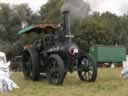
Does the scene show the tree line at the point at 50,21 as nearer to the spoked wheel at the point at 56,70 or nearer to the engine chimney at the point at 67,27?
the engine chimney at the point at 67,27


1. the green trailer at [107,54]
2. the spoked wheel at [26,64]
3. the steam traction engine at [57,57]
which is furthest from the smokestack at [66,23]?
the green trailer at [107,54]

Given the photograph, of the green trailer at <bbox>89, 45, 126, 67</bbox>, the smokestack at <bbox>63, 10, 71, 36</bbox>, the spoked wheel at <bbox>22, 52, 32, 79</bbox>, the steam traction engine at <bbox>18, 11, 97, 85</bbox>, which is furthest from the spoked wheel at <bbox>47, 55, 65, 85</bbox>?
the green trailer at <bbox>89, 45, 126, 67</bbox>

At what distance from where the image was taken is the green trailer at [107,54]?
119 feet

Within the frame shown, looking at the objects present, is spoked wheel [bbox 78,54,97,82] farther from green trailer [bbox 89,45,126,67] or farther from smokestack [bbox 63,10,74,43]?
green trailer [bbox 89,45,126,67]

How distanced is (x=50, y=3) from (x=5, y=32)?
916 cm

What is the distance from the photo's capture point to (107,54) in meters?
37.0

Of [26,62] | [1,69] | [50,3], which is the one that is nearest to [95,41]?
[50,3]

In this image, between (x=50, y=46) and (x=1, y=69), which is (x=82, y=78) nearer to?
(x=50, y=46)

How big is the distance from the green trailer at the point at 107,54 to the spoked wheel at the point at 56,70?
2460cm

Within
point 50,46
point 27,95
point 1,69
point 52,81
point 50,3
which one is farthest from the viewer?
point 50,3

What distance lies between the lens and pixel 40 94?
887 cm

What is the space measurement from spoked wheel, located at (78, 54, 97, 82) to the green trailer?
947 inches

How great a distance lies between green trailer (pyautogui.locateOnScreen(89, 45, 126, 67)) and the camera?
119 feet

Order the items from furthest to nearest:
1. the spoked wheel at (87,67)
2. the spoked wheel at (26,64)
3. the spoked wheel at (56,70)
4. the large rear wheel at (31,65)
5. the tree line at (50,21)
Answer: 1. the tree line at (50,21)
2. the spoked wheel at (26,64)
3. the large rear wheel at (31,65)
4. the spoked wheel at (87,67)
5. the spoked wheel at (56,70)
